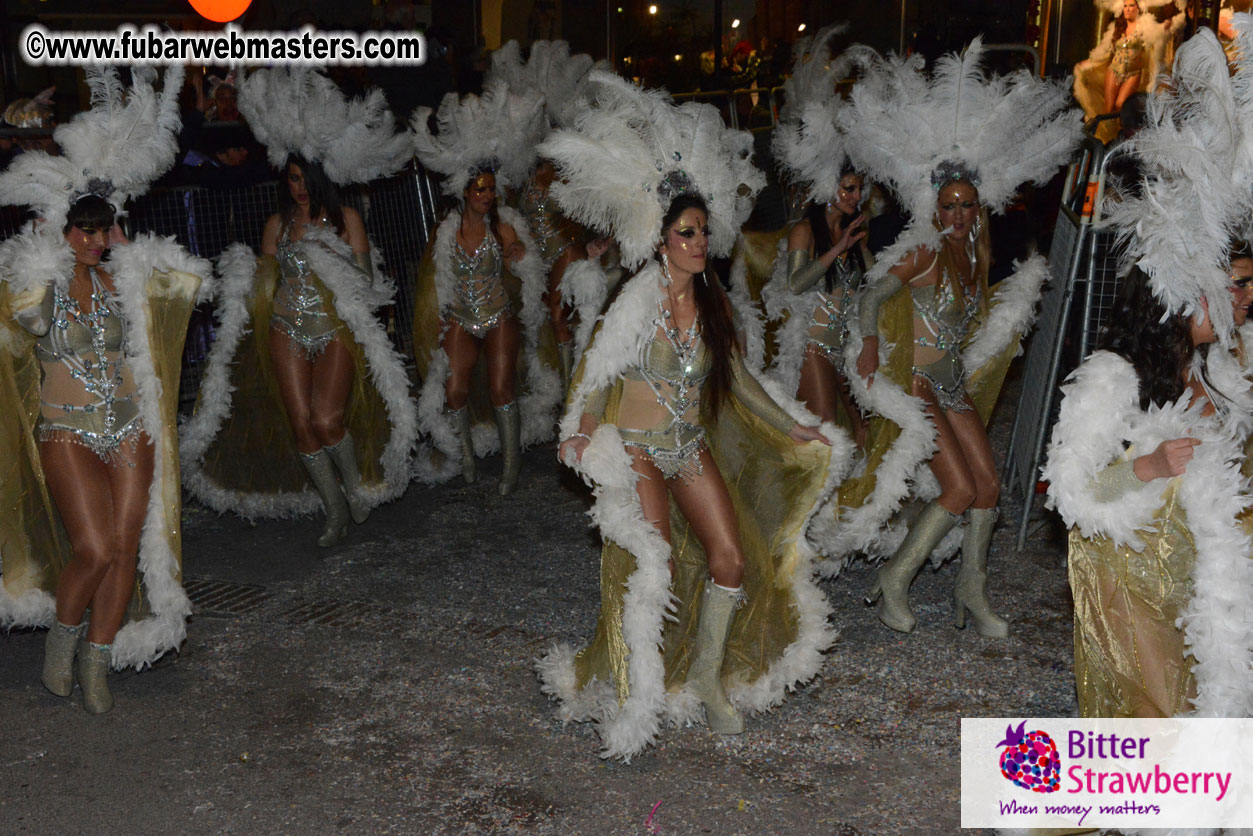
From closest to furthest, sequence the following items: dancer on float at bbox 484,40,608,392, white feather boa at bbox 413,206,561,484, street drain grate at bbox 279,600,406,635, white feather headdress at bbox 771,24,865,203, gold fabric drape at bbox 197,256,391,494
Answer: street drain grate at bbox 279,600,406,635
white feather headdress at bbox 771,24,865,203
gold fabric drape at bbox 197,256,391,494
white feather boa at bbox 413,206,561,484
dancer on float at bbox 484,40,608,392

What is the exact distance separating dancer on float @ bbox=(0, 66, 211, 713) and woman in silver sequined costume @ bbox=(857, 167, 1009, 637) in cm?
287

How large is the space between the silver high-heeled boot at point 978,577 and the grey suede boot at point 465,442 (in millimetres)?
3340

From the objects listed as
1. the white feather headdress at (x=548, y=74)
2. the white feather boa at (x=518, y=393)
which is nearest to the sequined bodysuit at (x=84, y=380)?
the white feather boa at (x=518, y=393)

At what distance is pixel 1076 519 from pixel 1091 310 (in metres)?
2.84

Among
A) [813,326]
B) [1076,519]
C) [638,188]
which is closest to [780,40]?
[813,326]

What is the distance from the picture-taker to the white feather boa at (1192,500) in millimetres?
A: 3303

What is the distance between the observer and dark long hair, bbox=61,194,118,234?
4430mm

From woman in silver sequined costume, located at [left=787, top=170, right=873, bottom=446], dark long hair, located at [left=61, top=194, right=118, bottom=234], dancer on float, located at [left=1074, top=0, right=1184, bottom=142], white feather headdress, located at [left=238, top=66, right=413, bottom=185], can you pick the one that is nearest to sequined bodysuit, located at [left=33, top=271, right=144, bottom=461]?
dark long hair, located at [left=61, top=194, right=118, bottom=234]

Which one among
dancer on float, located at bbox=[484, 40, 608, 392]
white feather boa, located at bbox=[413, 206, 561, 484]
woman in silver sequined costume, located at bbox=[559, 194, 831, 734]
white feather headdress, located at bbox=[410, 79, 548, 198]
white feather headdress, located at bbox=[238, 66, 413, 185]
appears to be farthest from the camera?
dancer on float, located at bbox=[484, 40, 608, 392]

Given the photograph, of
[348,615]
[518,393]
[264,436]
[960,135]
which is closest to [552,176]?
[518,393]

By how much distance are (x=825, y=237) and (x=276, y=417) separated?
10.7ft

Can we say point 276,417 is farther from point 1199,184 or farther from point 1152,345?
point 1199,184

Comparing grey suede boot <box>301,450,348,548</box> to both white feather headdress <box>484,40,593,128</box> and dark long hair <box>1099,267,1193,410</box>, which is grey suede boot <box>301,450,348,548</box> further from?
dark long hair <box>1099,267,1193,410</box>

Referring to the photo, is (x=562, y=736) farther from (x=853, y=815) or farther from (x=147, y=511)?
(x=147, y=511)
